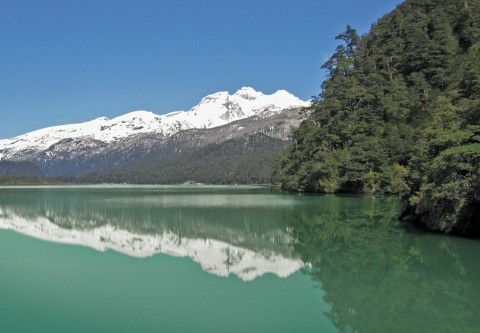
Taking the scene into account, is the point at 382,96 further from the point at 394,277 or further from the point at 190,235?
the point at 394,277

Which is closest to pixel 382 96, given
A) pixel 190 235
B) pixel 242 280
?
pixel 190 235

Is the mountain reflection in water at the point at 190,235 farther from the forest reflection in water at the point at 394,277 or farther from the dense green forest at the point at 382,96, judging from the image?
the dense green forest at the point at 382,96

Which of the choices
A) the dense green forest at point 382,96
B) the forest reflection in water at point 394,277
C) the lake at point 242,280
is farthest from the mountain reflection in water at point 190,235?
the dense green forest at point 382,96

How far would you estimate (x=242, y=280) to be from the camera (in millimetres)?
18078

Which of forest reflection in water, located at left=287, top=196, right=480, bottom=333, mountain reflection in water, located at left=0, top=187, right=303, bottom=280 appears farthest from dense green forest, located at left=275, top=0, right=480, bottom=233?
mountain reflection in water, located at left=0, top=187, right=303, bottom=280

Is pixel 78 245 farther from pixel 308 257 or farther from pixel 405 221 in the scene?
pixel 405 221

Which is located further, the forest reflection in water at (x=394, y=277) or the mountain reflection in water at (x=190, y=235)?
the mountain reflection in water at (x=190, y=235)

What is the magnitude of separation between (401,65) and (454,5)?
19.8m

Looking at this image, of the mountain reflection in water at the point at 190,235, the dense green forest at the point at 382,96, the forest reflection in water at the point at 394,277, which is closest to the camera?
the forest reflection in water at the point at 394,277

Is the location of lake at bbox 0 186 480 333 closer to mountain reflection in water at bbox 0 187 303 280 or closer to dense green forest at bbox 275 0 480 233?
mountain reflection in water at bbox 0 187 303 280

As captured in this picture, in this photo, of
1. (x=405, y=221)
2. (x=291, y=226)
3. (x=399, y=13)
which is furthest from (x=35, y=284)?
(x=399, y=13)

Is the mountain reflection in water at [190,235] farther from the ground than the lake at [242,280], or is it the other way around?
the lake at [242,280]

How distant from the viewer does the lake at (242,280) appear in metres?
12.9

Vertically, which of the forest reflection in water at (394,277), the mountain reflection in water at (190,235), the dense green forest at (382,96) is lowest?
the mountain reflection in water at (190,235)
